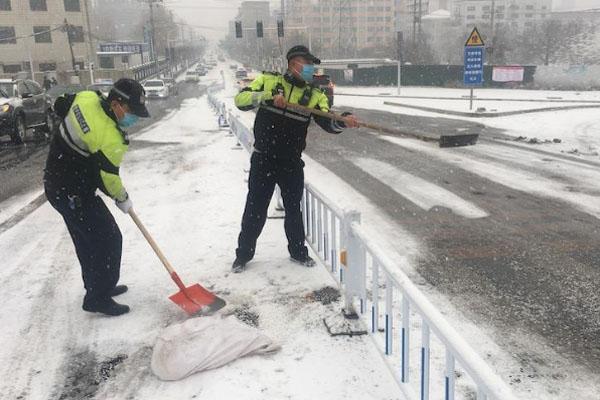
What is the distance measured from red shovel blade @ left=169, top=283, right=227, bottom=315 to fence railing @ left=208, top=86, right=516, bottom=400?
1.03 metres

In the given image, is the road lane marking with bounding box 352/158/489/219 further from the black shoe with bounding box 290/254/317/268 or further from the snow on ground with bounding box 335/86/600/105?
the snow on ground with bounding box 335/86/600/105

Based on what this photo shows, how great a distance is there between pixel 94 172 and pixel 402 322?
8.60 ft

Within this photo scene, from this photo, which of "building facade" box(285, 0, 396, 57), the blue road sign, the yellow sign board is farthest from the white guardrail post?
"building facade" box(285, 0, 396, 57)

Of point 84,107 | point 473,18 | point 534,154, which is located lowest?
point 534,154

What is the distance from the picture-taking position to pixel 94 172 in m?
4.23

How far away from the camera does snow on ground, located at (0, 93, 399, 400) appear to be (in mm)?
3418

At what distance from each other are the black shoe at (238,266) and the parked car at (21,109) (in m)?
11.7

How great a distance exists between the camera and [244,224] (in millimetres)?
5164

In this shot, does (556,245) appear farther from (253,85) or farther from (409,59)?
(409,59)

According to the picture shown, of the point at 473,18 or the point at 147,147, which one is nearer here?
the point at 147,147

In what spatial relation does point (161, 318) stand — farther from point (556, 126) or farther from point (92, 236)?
point (556, 126)

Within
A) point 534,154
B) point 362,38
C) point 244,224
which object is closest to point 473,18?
point 362,38

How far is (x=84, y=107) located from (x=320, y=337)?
2378 mm

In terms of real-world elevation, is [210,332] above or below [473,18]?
below
